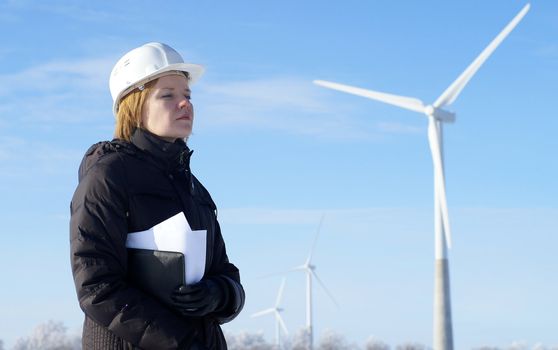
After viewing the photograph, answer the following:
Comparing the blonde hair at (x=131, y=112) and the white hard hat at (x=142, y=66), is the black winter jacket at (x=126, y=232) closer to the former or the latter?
the blonde hair at (x=131, y=112)

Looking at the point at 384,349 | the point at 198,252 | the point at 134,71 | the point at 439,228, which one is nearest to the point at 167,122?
the point at 134,71

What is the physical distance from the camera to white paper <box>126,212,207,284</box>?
5.91m

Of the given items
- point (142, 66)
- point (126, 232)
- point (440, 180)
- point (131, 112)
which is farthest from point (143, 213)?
point (440, 180)

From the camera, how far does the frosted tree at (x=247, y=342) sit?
15250cm

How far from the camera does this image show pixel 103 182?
586 centimetres

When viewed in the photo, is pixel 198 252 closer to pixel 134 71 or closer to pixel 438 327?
pixel 134 71

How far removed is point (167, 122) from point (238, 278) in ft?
3.56

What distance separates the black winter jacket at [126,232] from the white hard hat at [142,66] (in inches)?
12.2

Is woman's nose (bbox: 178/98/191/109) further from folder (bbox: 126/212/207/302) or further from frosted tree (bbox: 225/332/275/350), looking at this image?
frosted tree (bbox: 225/332/275/350)

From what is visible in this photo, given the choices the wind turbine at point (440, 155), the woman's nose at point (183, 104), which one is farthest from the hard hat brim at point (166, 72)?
the wind turbine at point (440, 155)

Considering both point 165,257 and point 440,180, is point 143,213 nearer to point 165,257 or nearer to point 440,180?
point 165,257

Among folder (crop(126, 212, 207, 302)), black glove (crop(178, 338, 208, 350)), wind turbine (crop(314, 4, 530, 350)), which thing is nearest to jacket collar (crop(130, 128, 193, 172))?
folder (crop(126, 212, 207, 302))

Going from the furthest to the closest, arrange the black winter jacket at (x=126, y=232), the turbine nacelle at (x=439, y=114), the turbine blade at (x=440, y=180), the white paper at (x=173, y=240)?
the turbine nacelle at (x=439, y=114), the turbine blade at (x=440, y=180), the white paper at (x=173, y=240), the black winter jacket at (x=126, y=232)

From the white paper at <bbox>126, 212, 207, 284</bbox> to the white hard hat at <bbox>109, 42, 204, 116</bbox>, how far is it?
0.86 metres
